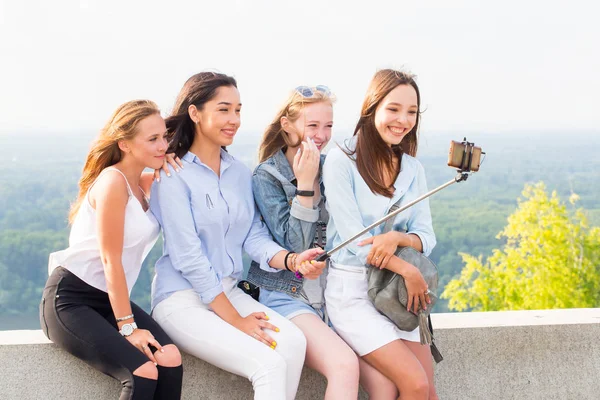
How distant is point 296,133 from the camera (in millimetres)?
2889

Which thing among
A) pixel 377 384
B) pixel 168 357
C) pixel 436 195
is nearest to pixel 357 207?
pixel 377 384

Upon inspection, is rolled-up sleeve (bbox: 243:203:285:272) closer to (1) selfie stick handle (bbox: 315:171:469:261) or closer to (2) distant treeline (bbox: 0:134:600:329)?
(1) selfie stick handle (bbox: 315:171:469:261)

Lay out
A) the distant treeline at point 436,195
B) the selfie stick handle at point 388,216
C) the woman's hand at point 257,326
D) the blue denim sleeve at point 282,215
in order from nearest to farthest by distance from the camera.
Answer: the selfie stick handle at point 388,216, the woman's hand at point 257,326, the blue denim sleeve at point 282,215, the distant treeline at point 436,195

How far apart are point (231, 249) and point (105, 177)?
0.53 metres

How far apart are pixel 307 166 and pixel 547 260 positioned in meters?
12.1

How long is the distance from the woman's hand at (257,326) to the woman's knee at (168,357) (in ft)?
0.76

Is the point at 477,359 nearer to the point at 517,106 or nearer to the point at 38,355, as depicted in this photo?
the point at 38,355

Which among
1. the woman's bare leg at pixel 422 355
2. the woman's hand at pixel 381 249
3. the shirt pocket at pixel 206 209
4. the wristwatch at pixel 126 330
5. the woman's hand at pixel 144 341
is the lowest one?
the woman's bare leg at pixel 422 355

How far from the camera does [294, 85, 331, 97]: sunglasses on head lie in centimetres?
287

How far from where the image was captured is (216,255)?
2.64 m

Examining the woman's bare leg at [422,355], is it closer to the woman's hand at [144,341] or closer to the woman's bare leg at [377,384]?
the woman's bare leg at [377,384]

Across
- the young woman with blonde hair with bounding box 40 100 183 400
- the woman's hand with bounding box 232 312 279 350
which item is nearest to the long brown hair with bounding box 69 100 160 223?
the young woman with blonde hair with bounding box 40 100 183 400

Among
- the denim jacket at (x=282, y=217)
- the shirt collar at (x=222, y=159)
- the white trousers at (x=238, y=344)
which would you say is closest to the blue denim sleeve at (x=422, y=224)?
the denim jacket at (x=282, y=217)

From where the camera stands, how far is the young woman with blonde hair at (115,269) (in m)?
2.30
